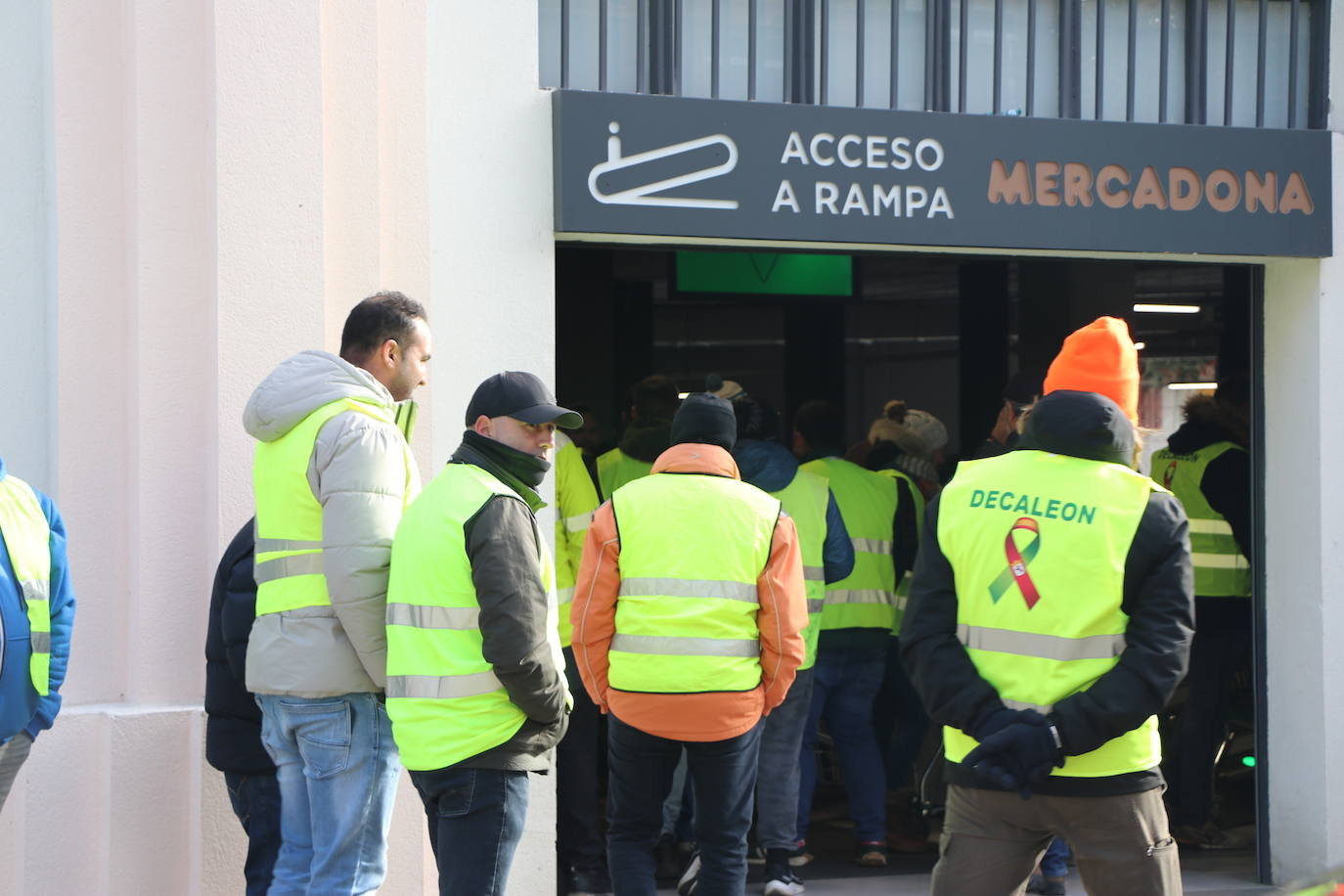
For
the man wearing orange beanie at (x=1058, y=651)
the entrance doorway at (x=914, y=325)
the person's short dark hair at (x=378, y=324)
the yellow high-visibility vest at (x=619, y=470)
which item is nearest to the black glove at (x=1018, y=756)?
the man wearing orange beanie at (x=1058, y=651)

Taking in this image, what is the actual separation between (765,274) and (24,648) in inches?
273

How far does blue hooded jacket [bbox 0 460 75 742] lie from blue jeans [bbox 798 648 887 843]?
11.8 ft

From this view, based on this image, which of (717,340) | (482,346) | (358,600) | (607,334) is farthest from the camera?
(717,340)

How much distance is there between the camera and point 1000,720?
143 inches

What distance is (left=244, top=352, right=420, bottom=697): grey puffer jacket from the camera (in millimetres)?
4133

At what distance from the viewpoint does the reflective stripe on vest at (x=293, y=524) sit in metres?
4.27

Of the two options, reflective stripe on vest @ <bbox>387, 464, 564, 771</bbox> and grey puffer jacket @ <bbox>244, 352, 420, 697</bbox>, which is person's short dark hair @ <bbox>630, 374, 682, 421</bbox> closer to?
grey puffer jacket @ <bbox>244, 352, 420, 697</bbox>

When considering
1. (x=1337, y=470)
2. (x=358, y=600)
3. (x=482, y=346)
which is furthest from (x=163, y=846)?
(x=1337, y=470)

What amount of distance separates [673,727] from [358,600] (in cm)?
116

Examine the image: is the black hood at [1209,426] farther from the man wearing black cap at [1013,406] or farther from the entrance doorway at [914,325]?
the man wearing black cap at [1013,406]

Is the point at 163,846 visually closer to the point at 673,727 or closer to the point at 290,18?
the point at 673,727

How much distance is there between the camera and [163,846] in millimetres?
5129

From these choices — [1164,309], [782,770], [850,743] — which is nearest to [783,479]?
[782,770]

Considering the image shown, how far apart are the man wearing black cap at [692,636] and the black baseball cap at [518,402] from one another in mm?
768
